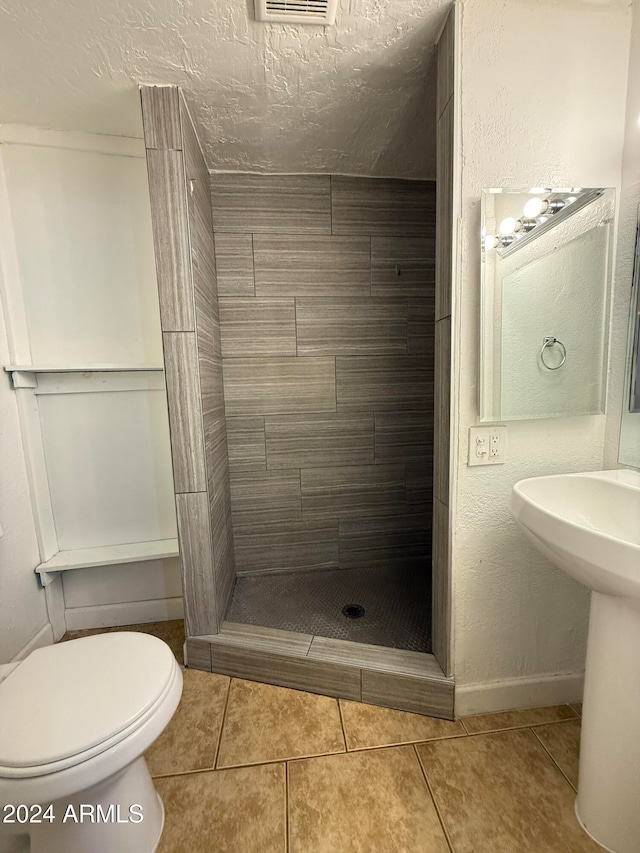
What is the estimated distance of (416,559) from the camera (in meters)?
2.16

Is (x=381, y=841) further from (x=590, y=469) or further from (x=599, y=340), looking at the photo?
(x=599, y=340)

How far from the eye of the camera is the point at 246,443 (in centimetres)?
195

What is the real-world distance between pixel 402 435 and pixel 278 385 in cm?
78

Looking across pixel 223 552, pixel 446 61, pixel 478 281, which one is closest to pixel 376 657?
pixel 223 552

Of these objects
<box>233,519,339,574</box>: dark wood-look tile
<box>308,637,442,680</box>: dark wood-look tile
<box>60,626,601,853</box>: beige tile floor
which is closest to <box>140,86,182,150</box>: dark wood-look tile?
<box>233,519,339,574</box>: dark wood-look tile

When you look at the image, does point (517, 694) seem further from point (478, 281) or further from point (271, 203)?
point (271, 203)

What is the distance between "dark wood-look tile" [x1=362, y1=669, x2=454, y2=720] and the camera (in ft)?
4.19

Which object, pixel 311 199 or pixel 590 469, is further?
pixel 311 199

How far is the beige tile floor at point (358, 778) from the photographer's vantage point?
963 mm

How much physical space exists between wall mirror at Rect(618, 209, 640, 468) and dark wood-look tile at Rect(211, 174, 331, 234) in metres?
1.37

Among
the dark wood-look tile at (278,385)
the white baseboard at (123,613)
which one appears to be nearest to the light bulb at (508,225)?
the dark wood-look tile at (278,385)

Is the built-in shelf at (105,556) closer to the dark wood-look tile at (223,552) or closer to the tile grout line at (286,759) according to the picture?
the dark wood-look tile at (223,552)

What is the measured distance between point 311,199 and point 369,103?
0.54m

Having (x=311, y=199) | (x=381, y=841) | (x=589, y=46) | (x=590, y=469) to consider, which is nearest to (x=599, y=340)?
(x=590, y=469)
